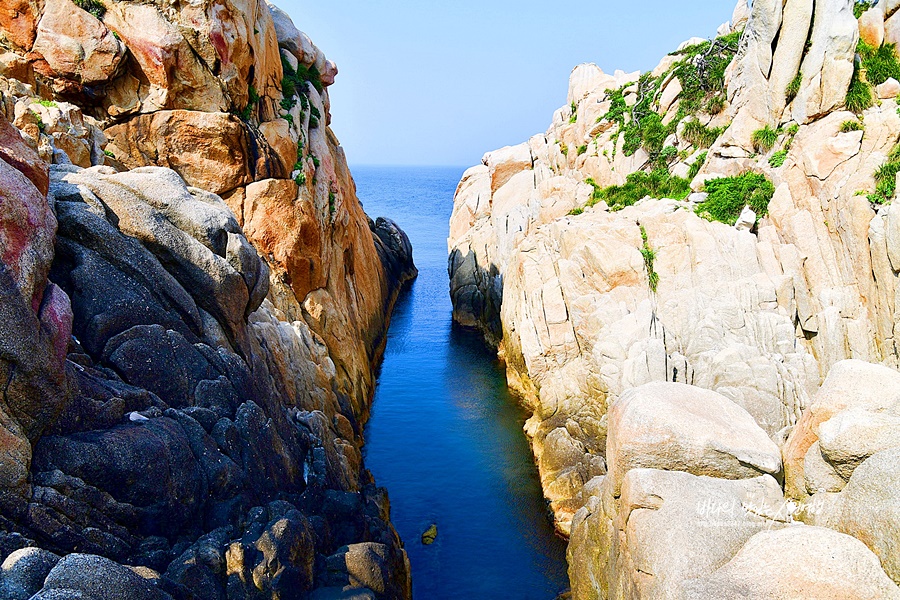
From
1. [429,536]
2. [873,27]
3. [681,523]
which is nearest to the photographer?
[681,523]

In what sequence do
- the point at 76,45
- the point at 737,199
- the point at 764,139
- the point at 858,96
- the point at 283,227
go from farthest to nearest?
the point at 764,139 < the point at 737,199 < the point at 858,96 < the point at 283,227 < the point at 76,45

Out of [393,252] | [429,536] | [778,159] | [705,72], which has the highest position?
[705,72]

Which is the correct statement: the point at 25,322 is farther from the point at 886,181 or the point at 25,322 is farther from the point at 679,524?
the point at 886,181

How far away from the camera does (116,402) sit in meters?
12.6

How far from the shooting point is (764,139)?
1220 inches

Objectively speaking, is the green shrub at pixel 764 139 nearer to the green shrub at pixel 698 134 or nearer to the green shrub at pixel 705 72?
the green shrub at pixel 698 134

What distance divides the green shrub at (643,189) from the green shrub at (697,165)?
55cm

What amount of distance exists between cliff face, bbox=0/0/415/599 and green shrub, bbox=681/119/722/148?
22.6 meters

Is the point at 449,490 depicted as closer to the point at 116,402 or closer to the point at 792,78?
the point at 116,402

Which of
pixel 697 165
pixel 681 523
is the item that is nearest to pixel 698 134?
pixel 697 165

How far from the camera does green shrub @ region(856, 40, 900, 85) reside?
28484 millimetres

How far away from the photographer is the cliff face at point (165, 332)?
35.4 feet

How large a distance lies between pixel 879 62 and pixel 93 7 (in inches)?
1396

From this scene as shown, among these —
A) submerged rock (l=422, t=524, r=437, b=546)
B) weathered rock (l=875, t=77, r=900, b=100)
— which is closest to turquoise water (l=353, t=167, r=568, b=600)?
submerged rock (l=422, t=524, r=437, b=546)
